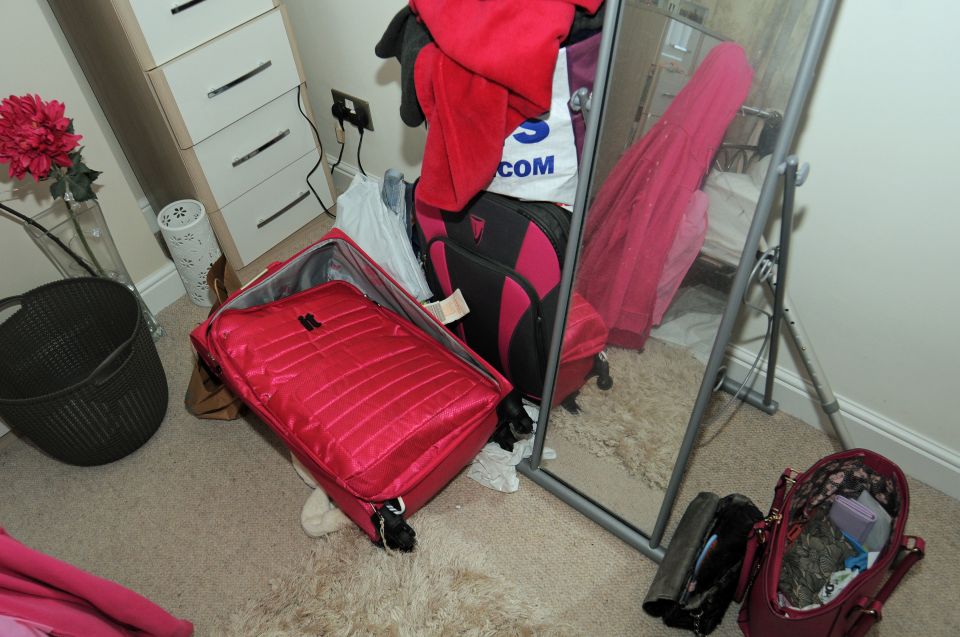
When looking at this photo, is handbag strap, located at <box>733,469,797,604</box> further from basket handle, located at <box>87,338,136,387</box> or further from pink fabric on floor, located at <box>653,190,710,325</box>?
basket handle, located at <box>87,338,136,387</box>

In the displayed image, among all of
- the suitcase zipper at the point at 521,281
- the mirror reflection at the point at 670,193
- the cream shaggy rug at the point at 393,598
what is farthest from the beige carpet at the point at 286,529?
the suitcase zipper at the point at 521,281

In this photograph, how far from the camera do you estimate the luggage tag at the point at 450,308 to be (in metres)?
1.43

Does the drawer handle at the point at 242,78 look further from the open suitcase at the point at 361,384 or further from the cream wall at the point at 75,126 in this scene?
the open suitcase at the point at 361,384

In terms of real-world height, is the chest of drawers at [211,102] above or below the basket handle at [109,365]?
above

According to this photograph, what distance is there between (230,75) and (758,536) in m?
1.50

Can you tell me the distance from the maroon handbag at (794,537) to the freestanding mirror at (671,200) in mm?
171

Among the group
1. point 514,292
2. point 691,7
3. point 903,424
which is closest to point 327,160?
point 514,292

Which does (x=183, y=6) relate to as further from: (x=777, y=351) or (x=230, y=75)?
(x=777, y=351)

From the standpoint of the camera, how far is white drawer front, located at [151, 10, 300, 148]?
5.10 ft

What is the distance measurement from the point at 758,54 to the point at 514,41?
1.13 feet

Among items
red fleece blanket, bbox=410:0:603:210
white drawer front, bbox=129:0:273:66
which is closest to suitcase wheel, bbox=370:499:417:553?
red fleece blanket, bbox=410:0:603:210

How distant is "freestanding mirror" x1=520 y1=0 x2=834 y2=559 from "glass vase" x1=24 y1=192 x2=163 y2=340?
41.8 inches

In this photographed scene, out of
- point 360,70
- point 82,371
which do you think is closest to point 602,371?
point 360,70

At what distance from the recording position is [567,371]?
128 cm
